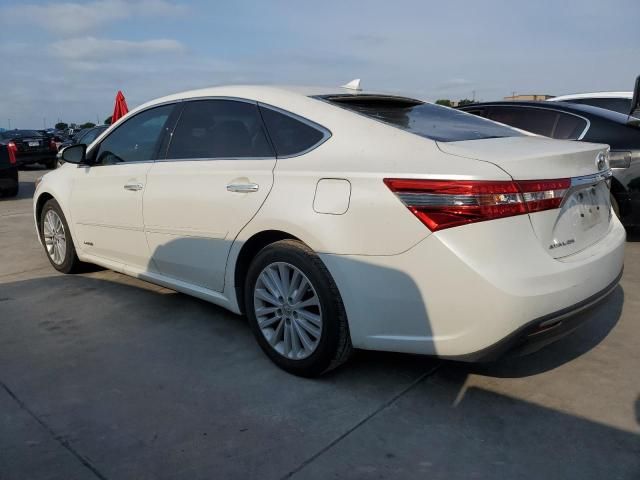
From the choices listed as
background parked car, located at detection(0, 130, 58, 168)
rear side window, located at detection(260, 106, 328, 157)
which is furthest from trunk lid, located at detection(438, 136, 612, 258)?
background parked car, located at detection(0, 130, 58, 168)

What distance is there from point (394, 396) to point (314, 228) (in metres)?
0.94

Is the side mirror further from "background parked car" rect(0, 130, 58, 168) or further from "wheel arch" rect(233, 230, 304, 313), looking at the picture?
"background parked car" rect(0, 130, 58, 168)

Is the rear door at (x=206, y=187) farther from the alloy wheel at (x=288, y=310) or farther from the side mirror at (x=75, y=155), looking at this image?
the side mirror at (x=75, y=155)

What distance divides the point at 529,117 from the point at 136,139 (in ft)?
13.3

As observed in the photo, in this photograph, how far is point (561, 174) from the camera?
251 cm

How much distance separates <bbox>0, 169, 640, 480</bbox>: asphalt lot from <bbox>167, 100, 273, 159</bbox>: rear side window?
118 centimetres

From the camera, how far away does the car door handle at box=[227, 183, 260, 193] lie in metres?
3.00

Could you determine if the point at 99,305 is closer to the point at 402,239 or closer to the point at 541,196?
the point at 402,239

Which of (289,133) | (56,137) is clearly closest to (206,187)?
(289,133)

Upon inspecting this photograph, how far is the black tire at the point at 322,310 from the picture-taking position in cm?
270

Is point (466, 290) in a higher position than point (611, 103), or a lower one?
lower

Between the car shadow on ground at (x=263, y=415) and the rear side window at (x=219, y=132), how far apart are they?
1.18 meters

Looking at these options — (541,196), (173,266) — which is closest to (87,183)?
(173,266)

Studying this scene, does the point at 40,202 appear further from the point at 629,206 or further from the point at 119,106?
the point at 119,106
